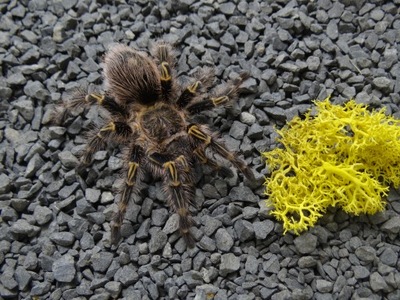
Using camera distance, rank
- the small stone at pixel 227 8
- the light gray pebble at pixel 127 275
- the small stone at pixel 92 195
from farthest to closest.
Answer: the small stone at pixel 227 8 → the small stone at pixel 92 195 → the light gray pebble at pixel 127 275

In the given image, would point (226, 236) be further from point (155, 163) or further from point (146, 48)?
point (146, 48)

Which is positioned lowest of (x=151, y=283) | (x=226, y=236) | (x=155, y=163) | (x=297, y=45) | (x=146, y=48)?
(x=151, y=283)

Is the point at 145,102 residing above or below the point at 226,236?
above

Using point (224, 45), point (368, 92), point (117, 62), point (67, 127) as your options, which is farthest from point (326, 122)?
point (67, 127)

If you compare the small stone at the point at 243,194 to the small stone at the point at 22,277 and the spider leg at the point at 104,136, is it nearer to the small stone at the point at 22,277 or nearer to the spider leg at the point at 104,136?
the spider leg at the point at 104,136

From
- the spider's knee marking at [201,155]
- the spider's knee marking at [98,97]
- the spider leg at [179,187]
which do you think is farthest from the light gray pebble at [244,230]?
the spider's knee marking at [98,97]
